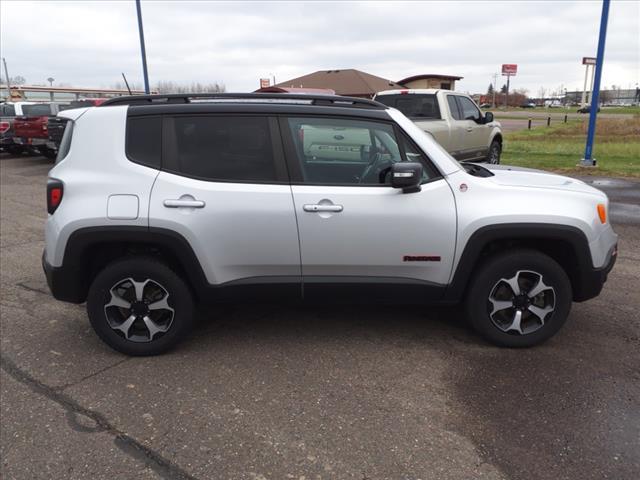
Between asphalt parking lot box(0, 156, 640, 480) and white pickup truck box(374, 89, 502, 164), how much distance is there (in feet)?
19.8

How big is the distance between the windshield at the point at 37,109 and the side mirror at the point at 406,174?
1787 cm

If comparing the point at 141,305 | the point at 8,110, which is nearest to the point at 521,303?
the point at 141,305

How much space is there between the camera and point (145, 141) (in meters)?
3.60

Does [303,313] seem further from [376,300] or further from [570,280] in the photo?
[570,280]

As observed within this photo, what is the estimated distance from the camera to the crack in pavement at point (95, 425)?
8.49 feet

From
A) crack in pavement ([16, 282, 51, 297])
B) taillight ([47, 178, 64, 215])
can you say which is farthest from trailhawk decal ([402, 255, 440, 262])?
crack in pavement ([16, 282, 51, 297])

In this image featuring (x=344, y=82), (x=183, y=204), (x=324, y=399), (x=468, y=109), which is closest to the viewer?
(x=324, y=399)

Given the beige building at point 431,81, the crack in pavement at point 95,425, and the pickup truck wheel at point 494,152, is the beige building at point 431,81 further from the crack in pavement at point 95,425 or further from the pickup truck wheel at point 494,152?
the crack in pavement at point 95,425

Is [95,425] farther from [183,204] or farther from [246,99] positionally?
[246,99]

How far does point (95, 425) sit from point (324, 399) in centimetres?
130

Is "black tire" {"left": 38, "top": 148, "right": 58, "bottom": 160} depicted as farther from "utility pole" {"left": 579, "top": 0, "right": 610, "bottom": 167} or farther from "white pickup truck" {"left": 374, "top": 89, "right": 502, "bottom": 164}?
"utility pole" {"left": 579, "top": 0, "right": 610, "bottom": 167}

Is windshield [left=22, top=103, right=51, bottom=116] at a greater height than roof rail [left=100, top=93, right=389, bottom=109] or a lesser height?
lesser

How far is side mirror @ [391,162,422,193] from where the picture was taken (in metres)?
3.33

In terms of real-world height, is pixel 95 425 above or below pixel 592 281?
below
